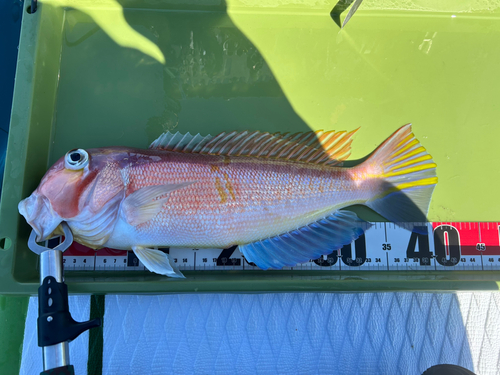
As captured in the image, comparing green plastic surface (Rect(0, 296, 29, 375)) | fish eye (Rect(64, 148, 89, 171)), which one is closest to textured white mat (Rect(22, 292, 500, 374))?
green plastic surface (Rect(0, 296, 29, 375))

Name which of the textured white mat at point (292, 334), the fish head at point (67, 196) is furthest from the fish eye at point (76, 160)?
the textured white mat at point (292, 334)

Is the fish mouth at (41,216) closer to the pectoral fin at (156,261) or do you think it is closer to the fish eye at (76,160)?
the fish eye at (76,160)

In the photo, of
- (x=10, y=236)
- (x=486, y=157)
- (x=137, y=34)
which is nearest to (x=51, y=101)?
(x=137, y=34)

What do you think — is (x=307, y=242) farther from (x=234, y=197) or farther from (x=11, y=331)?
(x=11, y=331)

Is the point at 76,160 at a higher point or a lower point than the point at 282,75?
lower

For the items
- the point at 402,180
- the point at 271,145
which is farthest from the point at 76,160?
the point at 402,180

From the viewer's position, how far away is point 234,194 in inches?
62.7

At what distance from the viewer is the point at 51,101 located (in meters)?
1.86

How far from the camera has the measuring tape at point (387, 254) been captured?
173cm

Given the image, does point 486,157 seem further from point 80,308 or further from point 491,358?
point 80,308

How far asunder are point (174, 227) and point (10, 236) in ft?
2.89

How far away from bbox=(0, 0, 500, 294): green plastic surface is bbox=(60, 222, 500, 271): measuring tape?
137 millimetres

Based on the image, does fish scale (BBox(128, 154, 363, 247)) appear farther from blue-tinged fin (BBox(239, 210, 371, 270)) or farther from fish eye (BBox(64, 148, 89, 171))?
fish eye (BBox(64, 148, 89, 171))

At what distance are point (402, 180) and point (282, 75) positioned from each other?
3.27 ft
